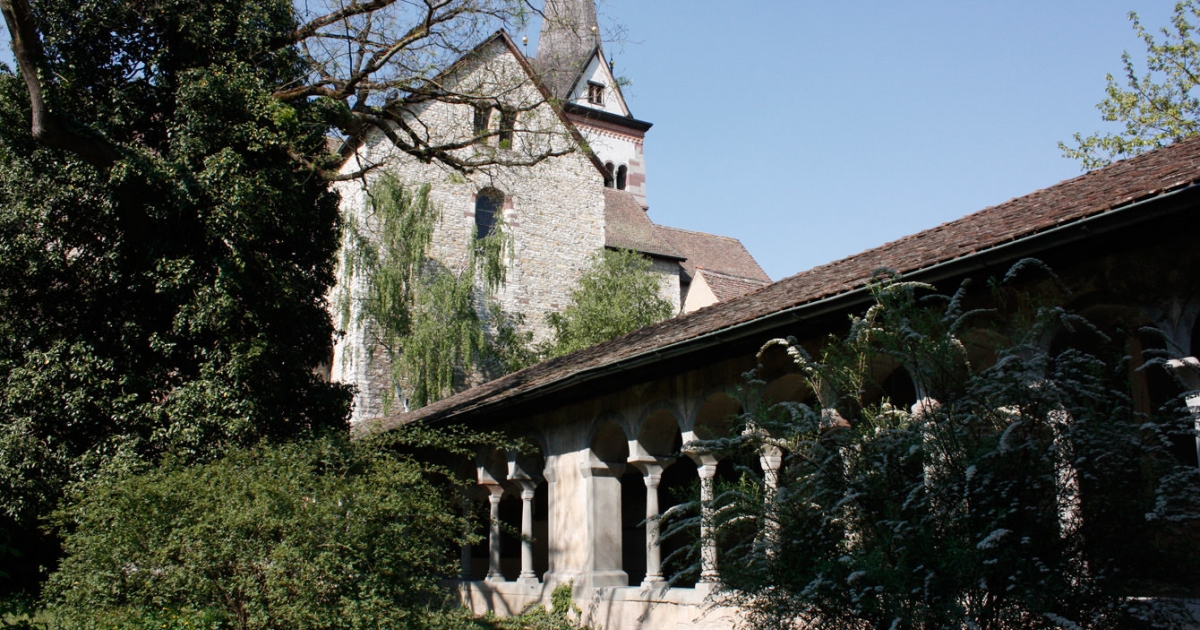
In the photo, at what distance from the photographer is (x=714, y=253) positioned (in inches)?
1293

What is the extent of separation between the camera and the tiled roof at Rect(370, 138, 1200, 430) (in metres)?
6.37

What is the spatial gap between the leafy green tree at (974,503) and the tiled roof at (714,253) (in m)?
25.5

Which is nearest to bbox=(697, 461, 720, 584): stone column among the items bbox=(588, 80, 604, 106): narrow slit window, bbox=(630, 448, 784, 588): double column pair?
bbox=(630, 448, 784, 588): double column pair

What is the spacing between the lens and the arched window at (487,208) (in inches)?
963

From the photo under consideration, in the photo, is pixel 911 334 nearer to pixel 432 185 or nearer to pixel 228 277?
pixel 228 277

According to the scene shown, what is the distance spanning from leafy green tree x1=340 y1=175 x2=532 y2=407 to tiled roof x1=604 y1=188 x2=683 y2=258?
226 inches

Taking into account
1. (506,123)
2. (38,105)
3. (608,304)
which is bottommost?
(38,105)

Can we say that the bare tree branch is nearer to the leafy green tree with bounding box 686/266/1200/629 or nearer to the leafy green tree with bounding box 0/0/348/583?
the leafy green tree with bounding box 0/0/348/583

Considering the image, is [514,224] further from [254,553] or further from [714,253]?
[254,553]

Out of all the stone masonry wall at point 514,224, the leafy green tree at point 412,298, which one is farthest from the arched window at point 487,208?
the leafy green tree at point 412,298

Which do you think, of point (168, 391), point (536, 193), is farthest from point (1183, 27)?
point (168, 391)

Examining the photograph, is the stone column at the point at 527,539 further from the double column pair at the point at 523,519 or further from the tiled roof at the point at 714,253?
the tiled roof at the point at 714,253

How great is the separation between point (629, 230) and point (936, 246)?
20764 millimetres

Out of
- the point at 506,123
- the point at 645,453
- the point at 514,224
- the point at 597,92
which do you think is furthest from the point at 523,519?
the point at 597,92
